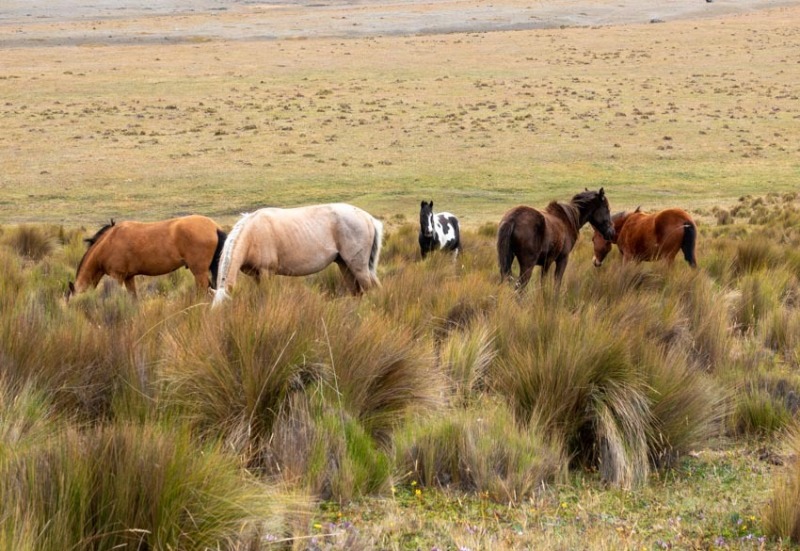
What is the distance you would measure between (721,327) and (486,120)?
126 feet

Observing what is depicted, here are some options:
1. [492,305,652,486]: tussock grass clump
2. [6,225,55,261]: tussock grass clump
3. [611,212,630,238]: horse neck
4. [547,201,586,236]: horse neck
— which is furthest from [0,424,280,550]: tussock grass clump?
[6,225,55,261]: tussock grass clump

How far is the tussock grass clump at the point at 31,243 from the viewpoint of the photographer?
17328 mm

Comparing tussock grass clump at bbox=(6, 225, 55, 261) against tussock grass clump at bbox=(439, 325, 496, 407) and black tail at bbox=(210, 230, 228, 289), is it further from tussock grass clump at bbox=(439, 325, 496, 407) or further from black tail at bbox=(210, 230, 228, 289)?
tussock grass clump at bbox=(439, 325, 496, 407)

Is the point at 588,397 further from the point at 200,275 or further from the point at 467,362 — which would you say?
the point at 200,275

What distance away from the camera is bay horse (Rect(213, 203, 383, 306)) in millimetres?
10836

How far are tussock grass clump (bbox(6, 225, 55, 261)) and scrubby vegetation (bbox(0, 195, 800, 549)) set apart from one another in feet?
32.5

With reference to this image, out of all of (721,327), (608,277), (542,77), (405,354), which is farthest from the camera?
(542,77)

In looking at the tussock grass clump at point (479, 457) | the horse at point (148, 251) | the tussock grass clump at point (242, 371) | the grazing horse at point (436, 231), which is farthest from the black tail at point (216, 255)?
the tussock grass clump at point (479, 457)

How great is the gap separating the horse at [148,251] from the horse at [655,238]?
545 centimetres

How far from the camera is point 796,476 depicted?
500 centimetres

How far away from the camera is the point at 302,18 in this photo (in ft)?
351

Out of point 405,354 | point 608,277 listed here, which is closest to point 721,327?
point 608,277

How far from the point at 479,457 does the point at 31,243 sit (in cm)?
1406

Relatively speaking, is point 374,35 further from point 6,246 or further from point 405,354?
point 405,354
